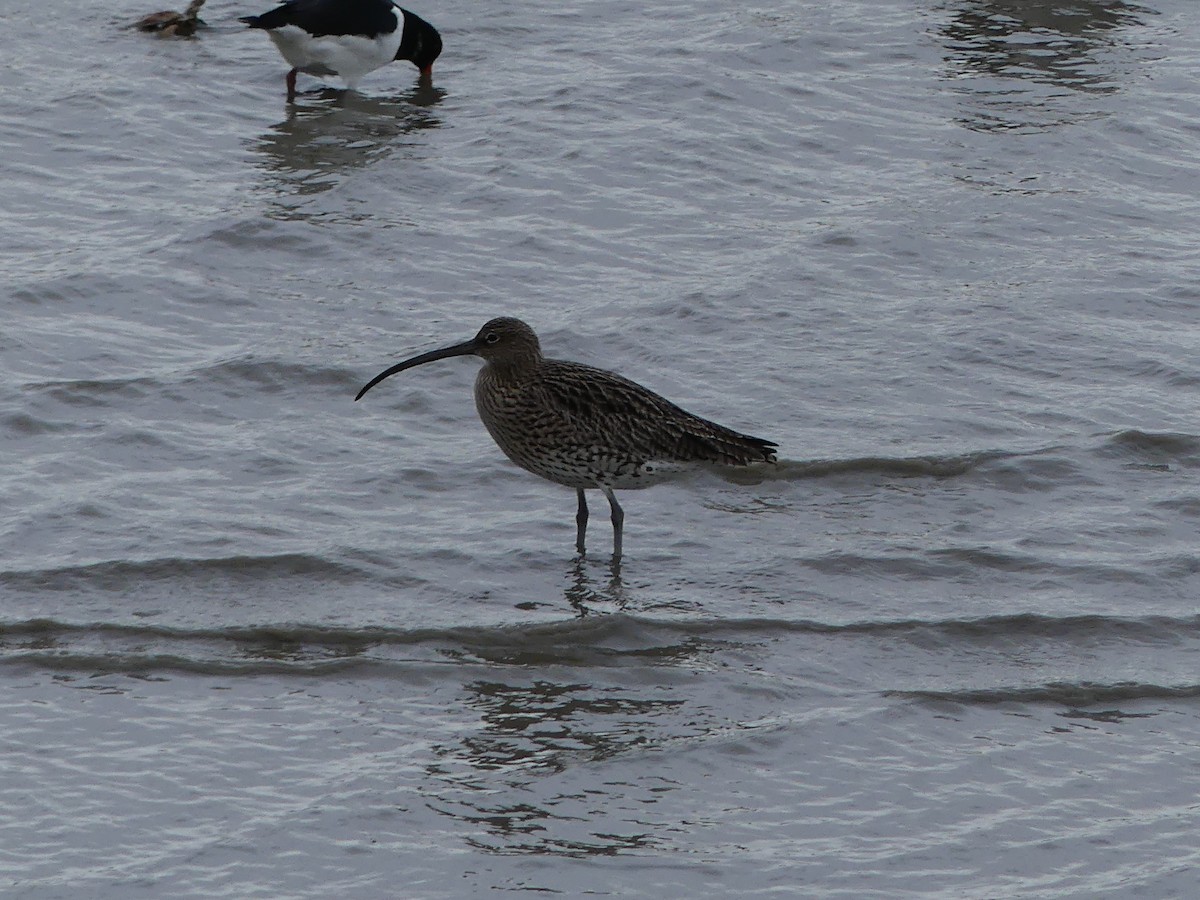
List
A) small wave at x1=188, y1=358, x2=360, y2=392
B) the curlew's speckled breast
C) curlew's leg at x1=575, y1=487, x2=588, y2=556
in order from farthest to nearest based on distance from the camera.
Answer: small wave at x1=188, y1=358, x2=360, y2=392, curlew's leg at x1=575, y1=487, x2=588, y2=556, the curlew's speckled breast

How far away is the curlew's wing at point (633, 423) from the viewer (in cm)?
840

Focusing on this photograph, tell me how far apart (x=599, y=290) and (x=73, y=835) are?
591 cm

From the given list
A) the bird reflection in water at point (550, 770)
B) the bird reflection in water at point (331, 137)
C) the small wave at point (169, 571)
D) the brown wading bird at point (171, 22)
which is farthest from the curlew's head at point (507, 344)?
the brown wading bird at point (171, 22)

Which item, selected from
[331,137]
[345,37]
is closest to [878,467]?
[331,137]

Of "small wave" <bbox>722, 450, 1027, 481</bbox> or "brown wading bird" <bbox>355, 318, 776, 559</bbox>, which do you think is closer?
"brown wading bird" <bbox>355, 318, 776, 559</bbox>

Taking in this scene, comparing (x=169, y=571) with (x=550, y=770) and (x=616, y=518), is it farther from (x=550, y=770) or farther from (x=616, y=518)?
(x=550, y=770)

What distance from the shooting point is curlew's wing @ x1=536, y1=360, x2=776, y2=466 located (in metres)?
8.40

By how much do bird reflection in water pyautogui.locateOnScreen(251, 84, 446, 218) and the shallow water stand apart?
5cm

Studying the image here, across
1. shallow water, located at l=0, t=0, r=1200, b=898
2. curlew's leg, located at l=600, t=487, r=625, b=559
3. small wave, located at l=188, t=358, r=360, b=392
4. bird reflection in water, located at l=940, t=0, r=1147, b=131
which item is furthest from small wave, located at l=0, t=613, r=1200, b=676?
bird reflection in water, located at l=940, t=0, r=1147, b=131

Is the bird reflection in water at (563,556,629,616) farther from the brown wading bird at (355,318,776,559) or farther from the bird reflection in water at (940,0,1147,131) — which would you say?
the bird reflection in water at (940,0,1147,131)

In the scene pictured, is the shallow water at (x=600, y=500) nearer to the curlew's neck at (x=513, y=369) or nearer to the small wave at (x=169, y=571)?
the small wave at (x=169, y=571)

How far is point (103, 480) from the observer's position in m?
8.73

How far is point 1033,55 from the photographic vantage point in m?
15.8

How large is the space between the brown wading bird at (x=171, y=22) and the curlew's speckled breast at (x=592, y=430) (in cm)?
787
